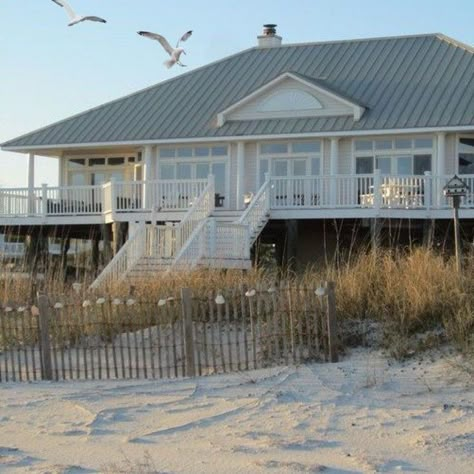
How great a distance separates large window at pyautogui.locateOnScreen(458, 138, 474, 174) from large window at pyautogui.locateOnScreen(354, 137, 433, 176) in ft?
2.85

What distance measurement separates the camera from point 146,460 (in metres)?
8.63

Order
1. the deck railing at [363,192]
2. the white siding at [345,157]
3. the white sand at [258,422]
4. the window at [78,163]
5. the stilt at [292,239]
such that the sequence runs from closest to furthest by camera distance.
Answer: the white sand at [258,422], the deck railing at [363,192], the stilt at [292,239], the white siding at [345,157], the window at [78,163]

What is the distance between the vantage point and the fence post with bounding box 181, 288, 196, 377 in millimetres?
12883

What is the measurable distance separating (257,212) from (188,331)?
1292cm

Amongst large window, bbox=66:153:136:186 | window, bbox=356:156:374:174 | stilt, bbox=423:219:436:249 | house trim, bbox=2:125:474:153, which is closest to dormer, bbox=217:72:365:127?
house trim, bbox=2:125:474:153

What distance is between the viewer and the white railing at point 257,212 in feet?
82.0

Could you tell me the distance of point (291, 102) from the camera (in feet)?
97.8

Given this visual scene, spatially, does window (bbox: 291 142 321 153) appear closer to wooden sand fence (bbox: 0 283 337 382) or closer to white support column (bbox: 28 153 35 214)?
white support column (bbox: 28 153 35 214)

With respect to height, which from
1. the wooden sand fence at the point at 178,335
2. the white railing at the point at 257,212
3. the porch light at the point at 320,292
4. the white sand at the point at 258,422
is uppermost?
the white railing at the point at 257,212

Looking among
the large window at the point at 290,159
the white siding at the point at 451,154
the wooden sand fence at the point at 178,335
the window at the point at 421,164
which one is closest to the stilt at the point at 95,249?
the large window at the point at 290,159

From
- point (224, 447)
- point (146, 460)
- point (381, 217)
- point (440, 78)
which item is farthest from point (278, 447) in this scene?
point (440, 78)

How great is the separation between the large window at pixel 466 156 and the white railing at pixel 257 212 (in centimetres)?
608

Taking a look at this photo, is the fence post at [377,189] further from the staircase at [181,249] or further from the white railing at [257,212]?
the staircase at [181,249]

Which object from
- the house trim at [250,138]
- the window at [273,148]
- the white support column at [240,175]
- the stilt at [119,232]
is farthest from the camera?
the window at [273,148]
